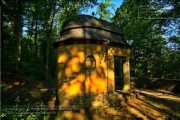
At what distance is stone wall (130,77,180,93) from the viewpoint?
18.3 meters

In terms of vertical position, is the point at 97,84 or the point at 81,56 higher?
the point at 81,56

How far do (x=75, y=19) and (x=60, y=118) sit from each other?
6.76 metres

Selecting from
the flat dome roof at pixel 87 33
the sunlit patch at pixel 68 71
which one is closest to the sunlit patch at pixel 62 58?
the sunlit patch at pixel 68 71

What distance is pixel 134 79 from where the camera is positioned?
21.1 m

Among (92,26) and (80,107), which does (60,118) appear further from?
(92,26)

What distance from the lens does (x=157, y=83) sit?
19.6 meters

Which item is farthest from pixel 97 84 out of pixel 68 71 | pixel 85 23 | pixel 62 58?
pixel 85 23

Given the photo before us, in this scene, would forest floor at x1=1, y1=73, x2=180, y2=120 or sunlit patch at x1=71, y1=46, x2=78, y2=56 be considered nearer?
forest floor at x1=1, y1=73, x2=180, y2=120

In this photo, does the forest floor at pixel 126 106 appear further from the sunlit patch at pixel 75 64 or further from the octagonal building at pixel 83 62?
the sunlit patch at pixel 75 64

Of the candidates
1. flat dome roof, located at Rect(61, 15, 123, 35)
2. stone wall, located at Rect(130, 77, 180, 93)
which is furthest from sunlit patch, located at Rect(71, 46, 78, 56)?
stone wall, located at Rect(130, 77, 180, 93)

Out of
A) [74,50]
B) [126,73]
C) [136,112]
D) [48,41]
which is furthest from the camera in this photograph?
[48,41]

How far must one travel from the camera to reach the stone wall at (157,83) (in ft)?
60.0

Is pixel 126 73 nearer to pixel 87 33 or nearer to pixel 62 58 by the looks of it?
pixel 87 33

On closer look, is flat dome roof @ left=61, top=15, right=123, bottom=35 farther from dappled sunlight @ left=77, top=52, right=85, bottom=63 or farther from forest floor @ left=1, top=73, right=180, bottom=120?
forest floor @ left=1, top=73, right=180, bottom=120
